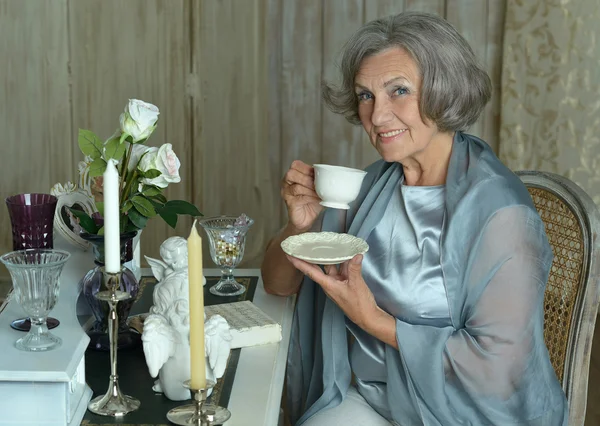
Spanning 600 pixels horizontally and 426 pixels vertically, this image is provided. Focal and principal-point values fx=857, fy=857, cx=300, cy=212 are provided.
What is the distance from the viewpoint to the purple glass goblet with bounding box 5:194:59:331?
1.69m

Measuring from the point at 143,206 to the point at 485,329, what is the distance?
0.68 metres

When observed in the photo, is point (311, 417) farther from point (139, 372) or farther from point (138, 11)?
point (138, 11)

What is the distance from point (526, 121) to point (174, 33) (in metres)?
1.40

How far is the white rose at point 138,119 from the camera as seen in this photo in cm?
147

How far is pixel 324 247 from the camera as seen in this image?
168 cm

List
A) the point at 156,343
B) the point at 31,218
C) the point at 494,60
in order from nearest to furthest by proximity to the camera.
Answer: the point at 156,343
the point at 31,218
the point at 494,60

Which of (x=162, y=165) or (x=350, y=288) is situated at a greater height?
(x=162, y=165)

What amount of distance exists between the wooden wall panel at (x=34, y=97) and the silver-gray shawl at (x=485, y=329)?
7.05ft

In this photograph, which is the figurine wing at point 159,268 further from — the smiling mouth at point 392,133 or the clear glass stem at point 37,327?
the smiling mouth at point 392,133

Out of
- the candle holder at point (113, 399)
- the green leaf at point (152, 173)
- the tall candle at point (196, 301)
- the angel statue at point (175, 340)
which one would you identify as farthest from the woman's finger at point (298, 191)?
the tall candle at point (196, 301)

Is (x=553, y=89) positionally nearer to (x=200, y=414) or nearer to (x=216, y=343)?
(x=216, y=343)

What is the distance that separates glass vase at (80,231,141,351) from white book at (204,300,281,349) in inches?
5.8

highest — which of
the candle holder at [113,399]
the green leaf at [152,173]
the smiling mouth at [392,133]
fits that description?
the smiling mouth at [392,133]

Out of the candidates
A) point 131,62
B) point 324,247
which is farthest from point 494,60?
point 324,247
